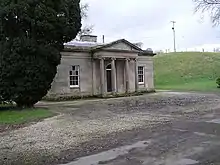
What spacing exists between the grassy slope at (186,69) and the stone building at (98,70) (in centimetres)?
1610

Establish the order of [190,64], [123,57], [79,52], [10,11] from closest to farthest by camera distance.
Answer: [10,11] → [79,52] → [123,57] → [190,64]

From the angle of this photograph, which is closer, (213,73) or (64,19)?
(64,19)

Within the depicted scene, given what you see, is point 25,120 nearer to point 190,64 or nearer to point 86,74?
point 86,74

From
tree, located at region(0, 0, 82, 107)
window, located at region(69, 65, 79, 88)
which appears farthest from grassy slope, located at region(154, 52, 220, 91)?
tree, located at region(0, 0, 82, 107)

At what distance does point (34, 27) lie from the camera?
17.4 m

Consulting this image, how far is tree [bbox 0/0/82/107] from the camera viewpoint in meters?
17.0

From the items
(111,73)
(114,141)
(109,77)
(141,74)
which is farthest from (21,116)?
(141,74)

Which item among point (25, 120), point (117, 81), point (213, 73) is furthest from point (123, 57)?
point (213, 73)

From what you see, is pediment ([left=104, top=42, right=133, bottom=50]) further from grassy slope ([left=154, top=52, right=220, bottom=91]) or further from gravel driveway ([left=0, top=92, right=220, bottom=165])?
grassy slope ([left=154, top=52, right=220, bottom=91])

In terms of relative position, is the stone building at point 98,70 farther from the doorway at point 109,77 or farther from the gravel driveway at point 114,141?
the gravel driveway at point 114,141

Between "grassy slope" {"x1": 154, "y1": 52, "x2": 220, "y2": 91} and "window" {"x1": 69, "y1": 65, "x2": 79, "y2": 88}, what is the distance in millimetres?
21428

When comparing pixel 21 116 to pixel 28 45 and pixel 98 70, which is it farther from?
pixel 98 70

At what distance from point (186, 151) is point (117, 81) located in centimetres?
2207

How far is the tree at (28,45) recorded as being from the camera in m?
17.0
